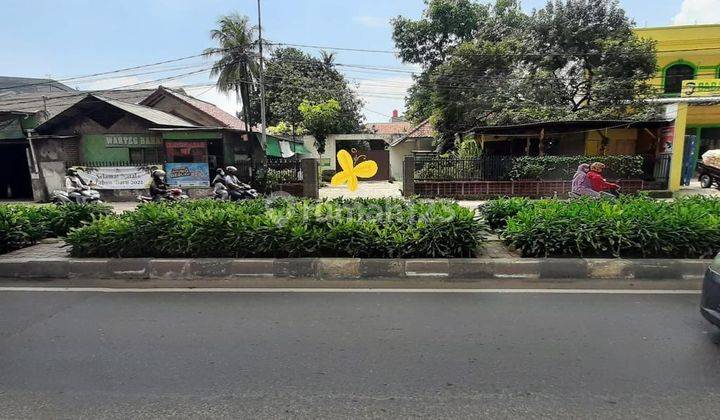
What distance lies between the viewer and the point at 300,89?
33125 mm

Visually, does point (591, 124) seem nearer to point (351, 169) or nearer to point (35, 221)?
point (351, 169)

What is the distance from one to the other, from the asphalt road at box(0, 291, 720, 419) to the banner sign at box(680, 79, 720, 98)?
2192 cm

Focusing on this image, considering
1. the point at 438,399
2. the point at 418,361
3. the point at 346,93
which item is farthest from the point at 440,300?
the point at 346,93

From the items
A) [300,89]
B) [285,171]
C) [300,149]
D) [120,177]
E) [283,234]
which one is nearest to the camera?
[283,234]

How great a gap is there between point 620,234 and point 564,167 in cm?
1095

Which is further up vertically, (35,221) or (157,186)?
(157,186)

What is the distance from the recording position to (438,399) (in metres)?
2.85

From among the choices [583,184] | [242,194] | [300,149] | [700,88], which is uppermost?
[700,88]

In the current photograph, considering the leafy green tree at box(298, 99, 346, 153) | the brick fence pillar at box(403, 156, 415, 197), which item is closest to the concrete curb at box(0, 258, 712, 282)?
the brick fence pillar at box(403, 156, 415, 197)

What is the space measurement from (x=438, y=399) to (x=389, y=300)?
1953 millimetres

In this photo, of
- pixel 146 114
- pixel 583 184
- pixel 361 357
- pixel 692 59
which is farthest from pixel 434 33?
pixel 361 357

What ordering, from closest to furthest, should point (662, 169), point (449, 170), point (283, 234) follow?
point (283, 234), point (662, 169), point (449, 170)

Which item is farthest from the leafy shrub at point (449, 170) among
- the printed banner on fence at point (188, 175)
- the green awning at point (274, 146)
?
the green awning at point (274, 146)

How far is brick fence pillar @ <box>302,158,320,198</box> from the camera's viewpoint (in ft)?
52.9
